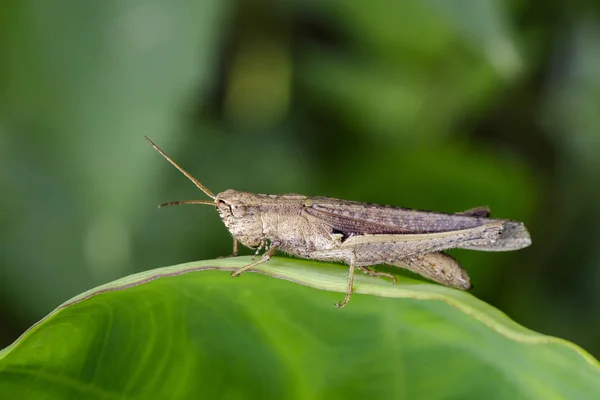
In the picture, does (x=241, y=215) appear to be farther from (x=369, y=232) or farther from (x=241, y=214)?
(x=369, y=232)

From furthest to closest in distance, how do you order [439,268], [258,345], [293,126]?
[293,126]
[439,268]
[258,345]

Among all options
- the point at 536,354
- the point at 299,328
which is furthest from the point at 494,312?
the point at 299,328

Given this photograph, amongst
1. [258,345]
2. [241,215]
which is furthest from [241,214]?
[258,345]

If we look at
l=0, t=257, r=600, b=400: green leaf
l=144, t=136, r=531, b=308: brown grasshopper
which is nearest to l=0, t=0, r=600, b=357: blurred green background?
l=144, t=136, r=531, b=308: brown grasshopper

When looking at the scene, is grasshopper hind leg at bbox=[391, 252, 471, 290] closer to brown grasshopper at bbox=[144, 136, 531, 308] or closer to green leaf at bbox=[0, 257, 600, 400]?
brown grasshopper at bbox=[144, 136, 531, 308]

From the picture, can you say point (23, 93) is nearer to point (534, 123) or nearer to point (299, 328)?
point (299, 328)

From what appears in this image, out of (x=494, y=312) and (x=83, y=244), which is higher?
(x=494, y=312)
